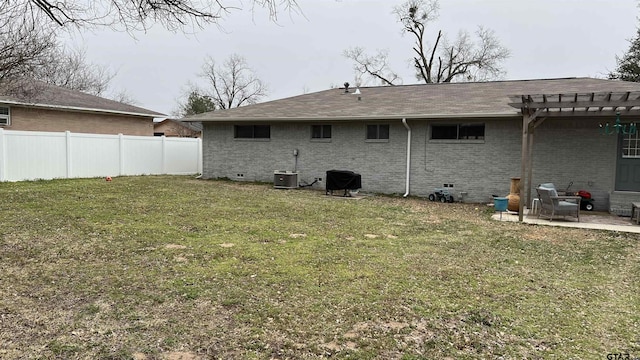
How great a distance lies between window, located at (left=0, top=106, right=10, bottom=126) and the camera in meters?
16.4

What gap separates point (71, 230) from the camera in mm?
7023

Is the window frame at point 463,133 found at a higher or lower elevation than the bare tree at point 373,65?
lower

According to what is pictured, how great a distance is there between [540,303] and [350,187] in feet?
29.0

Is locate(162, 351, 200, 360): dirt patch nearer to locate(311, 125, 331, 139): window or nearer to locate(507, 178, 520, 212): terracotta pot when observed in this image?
locate(507, 178, 520, 212): terracotta pot

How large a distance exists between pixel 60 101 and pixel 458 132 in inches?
636

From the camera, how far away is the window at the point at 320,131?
15055 mm

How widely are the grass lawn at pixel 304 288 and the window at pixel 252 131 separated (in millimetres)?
7745

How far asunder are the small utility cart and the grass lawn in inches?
150

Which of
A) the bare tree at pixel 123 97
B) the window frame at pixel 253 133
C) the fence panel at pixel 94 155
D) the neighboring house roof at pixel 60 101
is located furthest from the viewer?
the bare tree at pixel 123 97

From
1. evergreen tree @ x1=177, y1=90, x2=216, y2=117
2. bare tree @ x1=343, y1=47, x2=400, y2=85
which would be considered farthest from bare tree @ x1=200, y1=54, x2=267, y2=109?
bare tree @ x1=343, y1=47, x2=400, y2=85

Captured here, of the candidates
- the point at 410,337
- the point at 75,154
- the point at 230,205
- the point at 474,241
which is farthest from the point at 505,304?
the point at 75,154

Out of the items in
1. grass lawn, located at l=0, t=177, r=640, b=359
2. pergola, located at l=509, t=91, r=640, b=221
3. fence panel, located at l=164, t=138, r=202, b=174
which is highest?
pergola, located at l=509, t=91, r=640, b=221

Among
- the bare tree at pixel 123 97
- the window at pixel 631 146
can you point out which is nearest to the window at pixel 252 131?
the window at pixel 631 146

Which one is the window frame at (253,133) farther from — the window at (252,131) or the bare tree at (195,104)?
the bare tree at (195,104)
